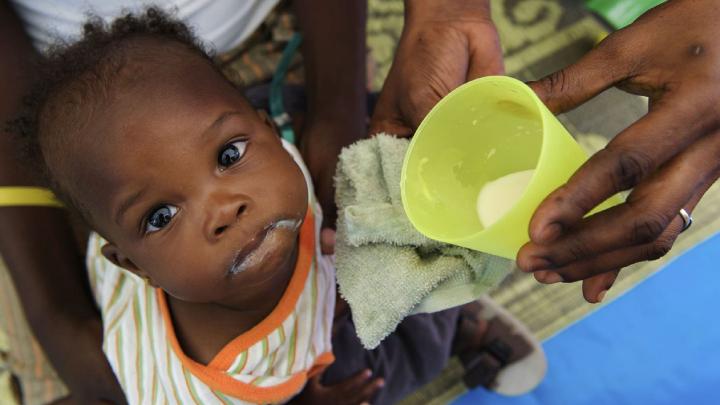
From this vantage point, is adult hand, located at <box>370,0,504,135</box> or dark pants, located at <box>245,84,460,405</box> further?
dark pants, located at <box>245,84,460,405</box>

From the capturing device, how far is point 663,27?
1.91 ft

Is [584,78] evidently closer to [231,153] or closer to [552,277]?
[552,277]

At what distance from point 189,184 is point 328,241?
231 mm

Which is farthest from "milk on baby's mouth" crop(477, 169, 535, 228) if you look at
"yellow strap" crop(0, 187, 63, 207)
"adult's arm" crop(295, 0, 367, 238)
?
"yellow strap" crop(0, 187, 63, 207)

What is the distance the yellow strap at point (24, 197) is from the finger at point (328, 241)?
0.37 metres

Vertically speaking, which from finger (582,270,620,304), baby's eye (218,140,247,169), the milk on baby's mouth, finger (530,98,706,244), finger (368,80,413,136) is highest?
finger (530,98,706,244)

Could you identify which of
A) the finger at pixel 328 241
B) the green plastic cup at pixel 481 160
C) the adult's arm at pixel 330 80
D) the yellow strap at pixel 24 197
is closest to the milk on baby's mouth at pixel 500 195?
the green plastic cup at pixel 481 160

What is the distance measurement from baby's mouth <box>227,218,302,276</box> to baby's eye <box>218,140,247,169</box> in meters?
0.08

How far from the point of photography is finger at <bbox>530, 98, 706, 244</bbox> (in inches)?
19.7

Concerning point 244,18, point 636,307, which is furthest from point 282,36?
point 636,307

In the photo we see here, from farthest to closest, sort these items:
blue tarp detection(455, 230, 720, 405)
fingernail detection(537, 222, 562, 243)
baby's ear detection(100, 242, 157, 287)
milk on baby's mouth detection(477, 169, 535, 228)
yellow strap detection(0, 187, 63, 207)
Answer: blue tarp detection(455, 230, 720, 405) < yellow strap detection(0, 187, 63, 207) < baby's ear detection(100, 242, 157, 287) < milk on baby's mouth detection(477, 169, 535, 228) < fingernail detection(537, 222, 562, 243)

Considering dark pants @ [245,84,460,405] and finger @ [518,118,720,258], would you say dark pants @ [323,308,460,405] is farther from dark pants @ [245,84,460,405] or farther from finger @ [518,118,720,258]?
finger @ [518,118,720,258]

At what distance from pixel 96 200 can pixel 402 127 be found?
0.35m

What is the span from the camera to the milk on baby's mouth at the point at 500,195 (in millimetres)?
602
